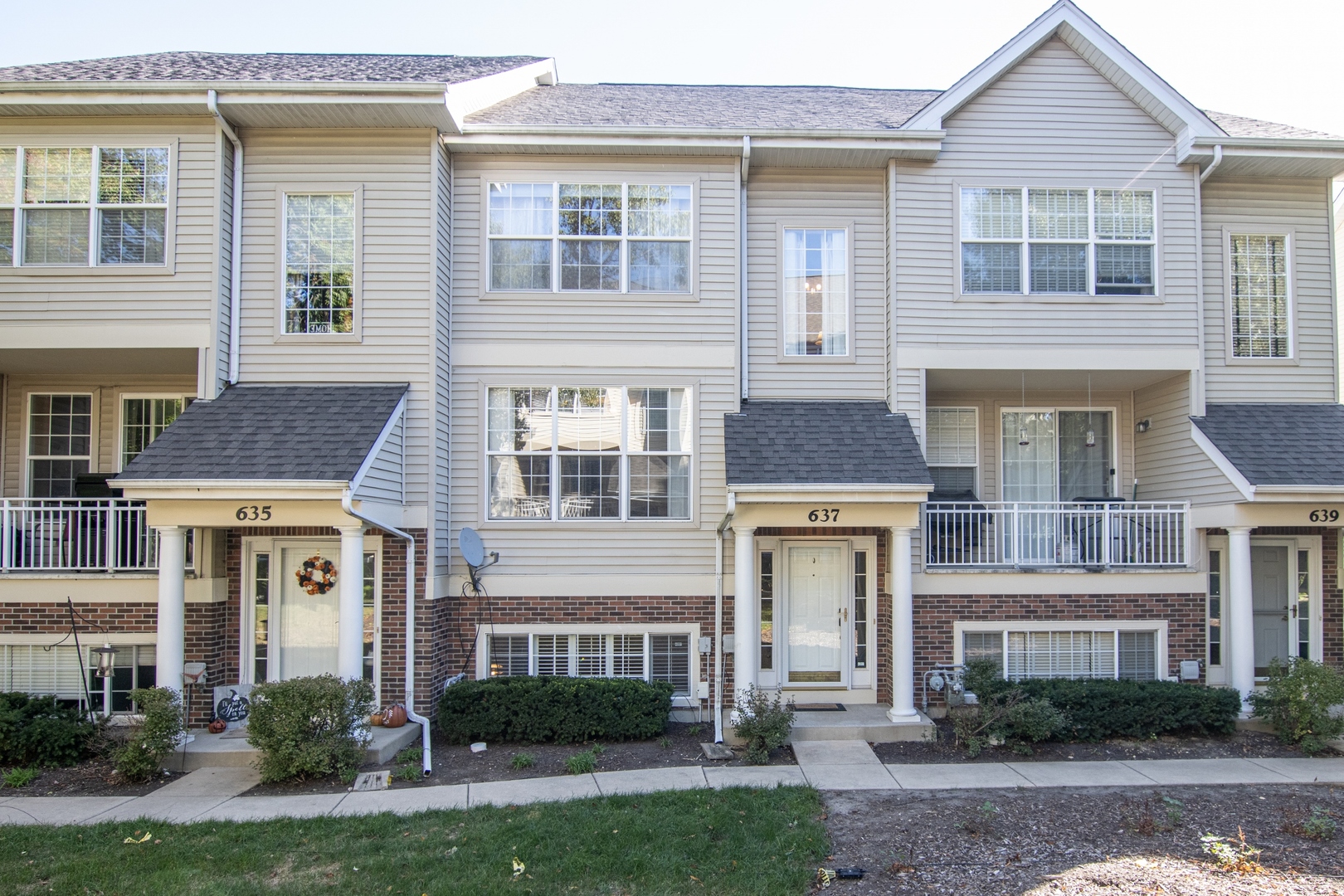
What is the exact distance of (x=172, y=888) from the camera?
5.75 meters

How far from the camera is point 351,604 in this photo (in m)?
9.02

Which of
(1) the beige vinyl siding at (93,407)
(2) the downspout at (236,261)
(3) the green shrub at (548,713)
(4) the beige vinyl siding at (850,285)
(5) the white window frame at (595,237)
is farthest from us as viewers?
(1) the beige vinyl siding at (93,407)

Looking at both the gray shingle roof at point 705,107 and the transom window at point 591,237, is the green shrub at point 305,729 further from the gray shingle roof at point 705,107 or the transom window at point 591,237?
the gray shingle roof at point 705,107

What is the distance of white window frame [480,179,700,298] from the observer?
35.5ft

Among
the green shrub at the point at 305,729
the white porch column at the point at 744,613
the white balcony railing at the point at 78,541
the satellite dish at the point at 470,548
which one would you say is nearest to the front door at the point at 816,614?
the white porch column at the point at 744,613

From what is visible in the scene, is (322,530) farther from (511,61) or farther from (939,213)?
(939,213)

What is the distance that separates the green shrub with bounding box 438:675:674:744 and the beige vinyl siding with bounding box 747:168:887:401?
4.16 meters

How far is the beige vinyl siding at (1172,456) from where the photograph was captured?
414 inches

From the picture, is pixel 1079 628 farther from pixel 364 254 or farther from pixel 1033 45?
pixel 364 254

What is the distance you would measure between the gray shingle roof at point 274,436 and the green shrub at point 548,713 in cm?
279

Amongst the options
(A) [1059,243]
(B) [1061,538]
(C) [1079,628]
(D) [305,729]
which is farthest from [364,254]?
(C) [1079,628]

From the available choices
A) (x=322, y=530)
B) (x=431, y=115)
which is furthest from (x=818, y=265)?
(x=322, y=530)

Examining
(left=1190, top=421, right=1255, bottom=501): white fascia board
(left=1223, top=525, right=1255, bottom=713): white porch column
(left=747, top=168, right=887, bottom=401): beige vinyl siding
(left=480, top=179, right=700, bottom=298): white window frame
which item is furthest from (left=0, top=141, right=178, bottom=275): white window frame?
(left=1223, top=525, right=1255, bottom=713): white porch column

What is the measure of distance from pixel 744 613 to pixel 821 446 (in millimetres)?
2151
